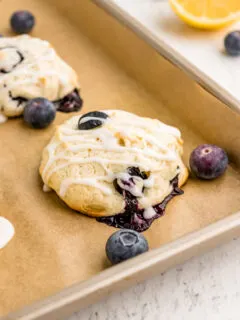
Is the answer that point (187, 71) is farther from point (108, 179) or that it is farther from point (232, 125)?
point (108, 179)

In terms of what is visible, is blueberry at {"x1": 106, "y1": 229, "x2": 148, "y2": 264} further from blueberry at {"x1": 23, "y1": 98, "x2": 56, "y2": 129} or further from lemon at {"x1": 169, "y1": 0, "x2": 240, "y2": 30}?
lemon at {"x1": 169, "y1": 0, "x2": 240, "y2": 30}

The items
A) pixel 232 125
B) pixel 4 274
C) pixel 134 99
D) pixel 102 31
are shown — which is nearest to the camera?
pixel 4 274

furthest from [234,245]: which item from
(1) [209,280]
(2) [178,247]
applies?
(2) [178,247]

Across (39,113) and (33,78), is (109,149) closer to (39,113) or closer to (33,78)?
(39,113)

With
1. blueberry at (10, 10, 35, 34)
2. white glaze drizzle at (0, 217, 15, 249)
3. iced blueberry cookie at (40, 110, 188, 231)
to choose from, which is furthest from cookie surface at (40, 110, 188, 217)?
blueberry at (10, 10, 35, 34)

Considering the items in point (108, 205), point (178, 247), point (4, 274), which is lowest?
point (4, 274)

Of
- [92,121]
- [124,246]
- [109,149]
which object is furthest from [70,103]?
[124,246]

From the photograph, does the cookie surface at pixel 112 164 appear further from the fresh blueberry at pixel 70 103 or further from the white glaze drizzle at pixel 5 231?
the fresh blueberry at pixel 70 103
